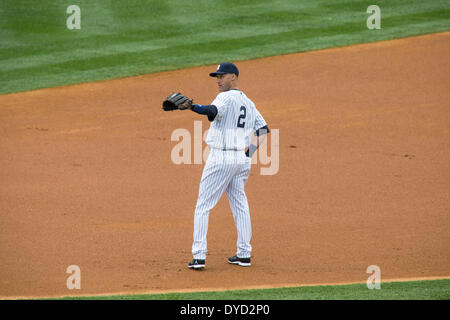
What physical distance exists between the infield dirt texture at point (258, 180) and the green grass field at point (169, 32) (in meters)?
0.72

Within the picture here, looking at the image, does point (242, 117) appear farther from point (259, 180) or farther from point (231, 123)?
point (259, 180)

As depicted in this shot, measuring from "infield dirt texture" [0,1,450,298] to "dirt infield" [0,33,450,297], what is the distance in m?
0.03

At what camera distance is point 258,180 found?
1095cm

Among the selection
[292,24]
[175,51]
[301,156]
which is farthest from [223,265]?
[292,24]

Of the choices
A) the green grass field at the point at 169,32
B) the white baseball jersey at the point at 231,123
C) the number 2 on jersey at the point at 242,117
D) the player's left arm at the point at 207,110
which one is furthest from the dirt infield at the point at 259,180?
the player's left arm at the point at 207,110

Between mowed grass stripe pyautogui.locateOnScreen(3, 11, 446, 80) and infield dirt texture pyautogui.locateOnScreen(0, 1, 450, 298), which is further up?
mowed grass stripe pyautogui.locateOnScreen(3, 11, 446, 80)

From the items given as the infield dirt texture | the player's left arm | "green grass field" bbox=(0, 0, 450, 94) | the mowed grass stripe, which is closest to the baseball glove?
the player's left arm

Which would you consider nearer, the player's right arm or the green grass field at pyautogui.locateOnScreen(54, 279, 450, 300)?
the green grass field at pyautogui.locateOnScreen(54, 279, 450, 300)

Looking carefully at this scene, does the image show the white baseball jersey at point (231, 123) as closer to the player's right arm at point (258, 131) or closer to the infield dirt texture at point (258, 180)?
the player's right arm at point (258, 131)

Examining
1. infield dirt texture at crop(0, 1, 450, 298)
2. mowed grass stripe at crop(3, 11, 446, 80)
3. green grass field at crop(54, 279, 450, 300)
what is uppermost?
mowed grass stripe at crop(3, 11, 446, 80)

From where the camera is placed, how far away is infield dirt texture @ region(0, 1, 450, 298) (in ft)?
25.1

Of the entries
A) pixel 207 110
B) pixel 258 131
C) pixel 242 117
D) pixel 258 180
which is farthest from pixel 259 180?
pixel 207 110

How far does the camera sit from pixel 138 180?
10766 millimetres

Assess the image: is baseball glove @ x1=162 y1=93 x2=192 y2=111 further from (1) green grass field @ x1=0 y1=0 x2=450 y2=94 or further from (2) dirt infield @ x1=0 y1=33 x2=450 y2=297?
(1) green grass field @ x1=0 y1=0 x2=450 y2=94
